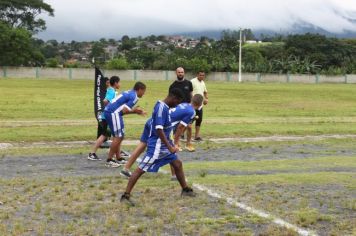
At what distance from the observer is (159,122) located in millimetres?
8312

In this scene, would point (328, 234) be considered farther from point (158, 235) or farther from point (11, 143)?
point (11, 143)

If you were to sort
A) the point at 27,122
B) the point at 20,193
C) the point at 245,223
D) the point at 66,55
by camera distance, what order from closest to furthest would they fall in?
the point at 245,223
the point at 20,193
the point at 27,122
the point at 66,55

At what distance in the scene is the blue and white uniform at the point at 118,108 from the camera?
36.9 feet

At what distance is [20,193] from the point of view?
8.95 meters

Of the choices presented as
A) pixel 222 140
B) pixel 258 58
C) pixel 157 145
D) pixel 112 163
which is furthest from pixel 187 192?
pixel 258 58

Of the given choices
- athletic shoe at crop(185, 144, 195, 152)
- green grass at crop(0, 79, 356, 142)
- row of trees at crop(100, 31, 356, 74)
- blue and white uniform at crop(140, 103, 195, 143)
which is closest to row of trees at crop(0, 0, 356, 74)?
row of trees at crop(100, 31, 356, 74)

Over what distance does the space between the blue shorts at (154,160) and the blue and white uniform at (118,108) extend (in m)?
2.85

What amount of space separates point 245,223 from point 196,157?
19.4 ft

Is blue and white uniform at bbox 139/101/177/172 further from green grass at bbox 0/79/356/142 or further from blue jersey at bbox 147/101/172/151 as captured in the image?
green grass at bbox 0/79/356/142

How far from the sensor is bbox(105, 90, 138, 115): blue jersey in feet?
36.8

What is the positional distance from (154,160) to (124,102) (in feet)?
10.1

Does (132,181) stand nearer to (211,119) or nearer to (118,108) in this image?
(118,108)

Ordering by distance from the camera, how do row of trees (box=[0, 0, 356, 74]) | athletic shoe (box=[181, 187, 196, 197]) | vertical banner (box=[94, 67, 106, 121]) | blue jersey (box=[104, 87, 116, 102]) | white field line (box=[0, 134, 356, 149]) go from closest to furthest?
1. athletic shoe (box=[181, 187, 196, 197])
2. blue jersey (box=[104, 87, 116, 102])
3. vertical banner (box=[94, 67, 106, 121])
4. white field line (box=[0, 134, 356, 149])
5. row of trees (box=[0, 0, 356, 74])

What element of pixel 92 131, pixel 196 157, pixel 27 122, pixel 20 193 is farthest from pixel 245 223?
pixel 27 122
